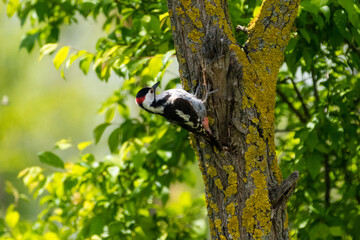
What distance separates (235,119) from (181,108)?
42cm

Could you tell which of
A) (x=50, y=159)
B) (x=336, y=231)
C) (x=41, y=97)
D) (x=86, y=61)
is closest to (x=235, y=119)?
(x=336, y=231)

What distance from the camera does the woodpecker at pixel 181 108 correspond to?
2.26m

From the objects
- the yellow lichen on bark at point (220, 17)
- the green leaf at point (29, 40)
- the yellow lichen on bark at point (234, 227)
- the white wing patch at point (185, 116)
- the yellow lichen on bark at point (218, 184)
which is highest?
the green leaf at point (29, 40)

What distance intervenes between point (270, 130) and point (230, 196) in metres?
0.37

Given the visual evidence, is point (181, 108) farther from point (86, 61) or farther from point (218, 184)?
point (86, 61)

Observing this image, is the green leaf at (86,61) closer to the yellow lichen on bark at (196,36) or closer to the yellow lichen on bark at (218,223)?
the yellow lichen on bark at (196,36)

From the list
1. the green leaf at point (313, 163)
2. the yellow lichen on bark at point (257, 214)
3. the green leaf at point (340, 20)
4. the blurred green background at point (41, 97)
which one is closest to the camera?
the yellow lichen on bark at point (257, 214)

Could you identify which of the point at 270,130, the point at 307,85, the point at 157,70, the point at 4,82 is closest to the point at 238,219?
the point at 270,130

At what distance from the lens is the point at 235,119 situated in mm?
2248

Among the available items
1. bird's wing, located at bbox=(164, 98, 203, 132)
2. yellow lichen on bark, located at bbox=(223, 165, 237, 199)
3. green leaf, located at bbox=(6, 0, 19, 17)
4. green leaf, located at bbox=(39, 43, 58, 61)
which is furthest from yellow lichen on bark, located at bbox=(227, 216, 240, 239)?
green leaf, located at bbox=(6, 0, 19, 17)

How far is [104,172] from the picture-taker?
357cm

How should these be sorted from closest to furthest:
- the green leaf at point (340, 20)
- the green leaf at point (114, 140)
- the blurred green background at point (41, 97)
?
1. the green leaf at point (340, 20)
2. the green leaf at point (114, 140)
3. the blurred green background at point (41, 97)

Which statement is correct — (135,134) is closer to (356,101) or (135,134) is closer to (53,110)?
(356,101)

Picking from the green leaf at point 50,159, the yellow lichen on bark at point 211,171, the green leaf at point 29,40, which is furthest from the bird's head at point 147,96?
the green leaf at point 29,40
